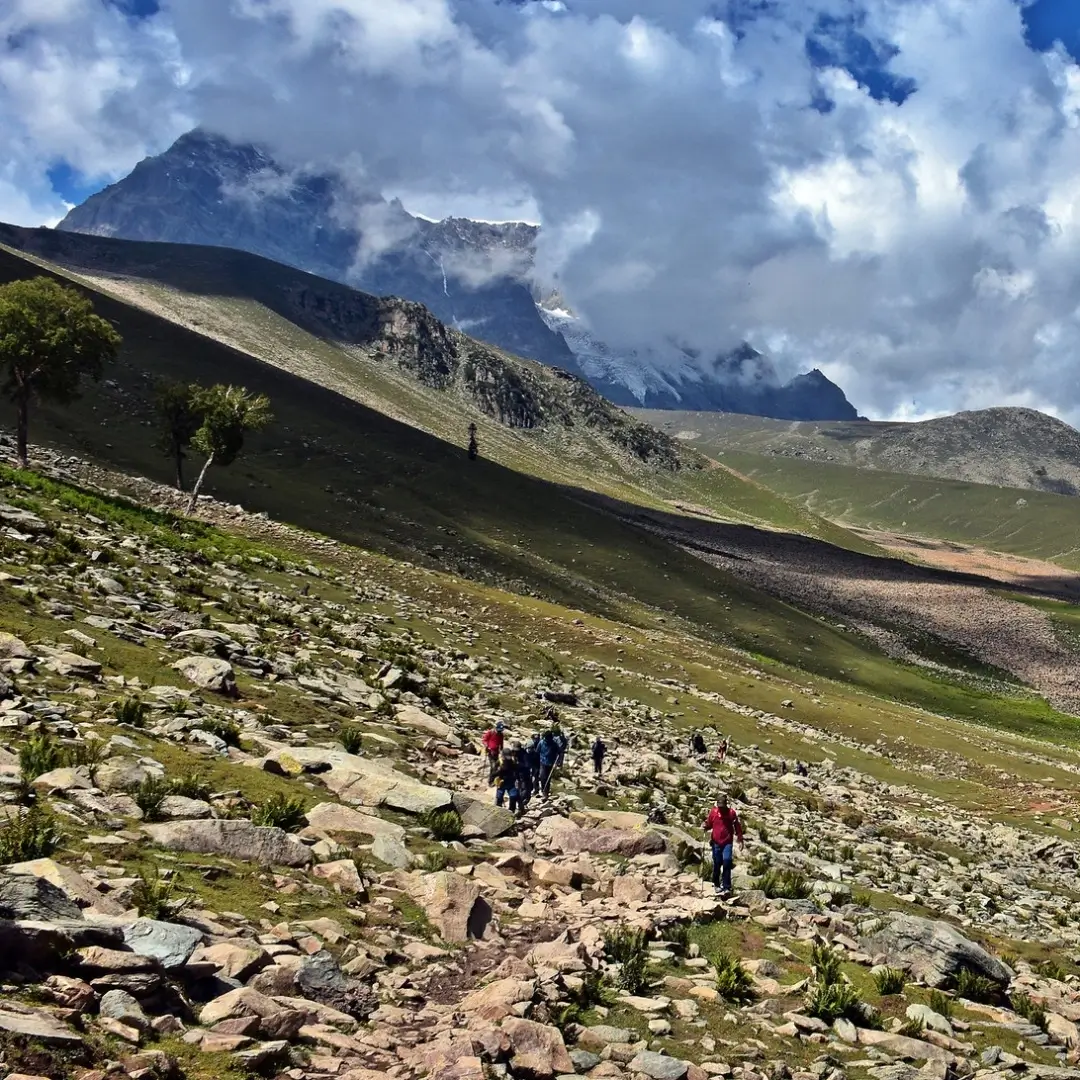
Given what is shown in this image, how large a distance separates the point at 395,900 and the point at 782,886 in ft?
30.5

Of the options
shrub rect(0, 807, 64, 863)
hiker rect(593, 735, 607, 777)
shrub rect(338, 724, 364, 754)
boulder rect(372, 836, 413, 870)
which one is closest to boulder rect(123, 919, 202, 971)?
shrub rect(0, 807, 64, 863)

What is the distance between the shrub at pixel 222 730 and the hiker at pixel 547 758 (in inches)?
325

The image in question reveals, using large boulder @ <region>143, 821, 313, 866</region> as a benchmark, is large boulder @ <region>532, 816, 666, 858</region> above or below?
below

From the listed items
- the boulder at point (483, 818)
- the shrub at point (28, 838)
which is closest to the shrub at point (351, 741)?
the boulder at point (483, 818)

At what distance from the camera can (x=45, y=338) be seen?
47531mm

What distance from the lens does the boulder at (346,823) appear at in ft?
48.4

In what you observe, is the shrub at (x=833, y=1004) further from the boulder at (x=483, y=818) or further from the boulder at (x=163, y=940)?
the boulder at (x=163, y=940)

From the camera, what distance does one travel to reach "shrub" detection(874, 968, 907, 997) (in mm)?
13664

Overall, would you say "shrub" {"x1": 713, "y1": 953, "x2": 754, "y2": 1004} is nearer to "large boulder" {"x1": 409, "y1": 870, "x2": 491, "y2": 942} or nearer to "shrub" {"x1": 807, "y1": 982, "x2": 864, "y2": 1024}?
"shrub" {"x1": 807, "y1": 982, "x2": 864, "y2": 1024}

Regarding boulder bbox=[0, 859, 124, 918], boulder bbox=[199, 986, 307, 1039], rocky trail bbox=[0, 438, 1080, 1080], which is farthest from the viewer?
boulder bbox=[0, 859, 124, 918]

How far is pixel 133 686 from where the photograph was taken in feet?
62.3

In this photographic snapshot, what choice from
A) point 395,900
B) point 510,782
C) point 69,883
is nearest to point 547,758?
point 510,782

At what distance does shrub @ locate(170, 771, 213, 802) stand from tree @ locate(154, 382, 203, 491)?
53.6 m

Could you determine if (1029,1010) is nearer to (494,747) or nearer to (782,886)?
(782,886)
